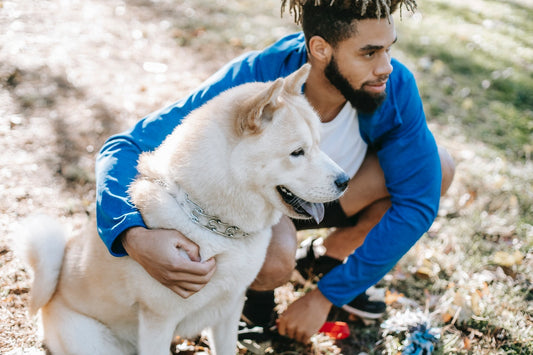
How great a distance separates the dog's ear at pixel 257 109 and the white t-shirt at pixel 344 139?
747 millimetres

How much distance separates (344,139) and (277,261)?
0.80m

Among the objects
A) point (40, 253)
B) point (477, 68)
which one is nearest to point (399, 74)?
point (40, 253)

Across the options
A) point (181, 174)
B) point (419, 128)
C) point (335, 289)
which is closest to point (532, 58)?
point (419, 128)

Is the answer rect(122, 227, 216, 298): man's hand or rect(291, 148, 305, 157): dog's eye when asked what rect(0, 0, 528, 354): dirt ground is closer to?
rect(122, 227, 216, 298): man's hand

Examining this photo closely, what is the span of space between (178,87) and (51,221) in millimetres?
2400

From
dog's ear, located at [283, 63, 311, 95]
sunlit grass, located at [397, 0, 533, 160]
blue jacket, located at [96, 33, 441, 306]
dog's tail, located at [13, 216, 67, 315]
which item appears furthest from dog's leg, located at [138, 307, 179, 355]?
sunlit grass, located at [397, 0, 533, 160]

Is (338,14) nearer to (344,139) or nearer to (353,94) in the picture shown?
(353,94)

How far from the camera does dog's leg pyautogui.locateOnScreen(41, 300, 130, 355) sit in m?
1.98

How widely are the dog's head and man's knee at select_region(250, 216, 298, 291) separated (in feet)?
1.44

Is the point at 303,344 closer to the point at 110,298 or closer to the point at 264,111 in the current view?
the point at 110,298

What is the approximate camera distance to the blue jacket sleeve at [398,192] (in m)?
2.28

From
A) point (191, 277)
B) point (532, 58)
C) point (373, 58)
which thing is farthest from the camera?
point (532, 58)

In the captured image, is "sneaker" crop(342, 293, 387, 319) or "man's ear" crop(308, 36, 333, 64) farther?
"sneaker" crop(342, 293, 387, 319)

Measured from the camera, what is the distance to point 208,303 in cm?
194
